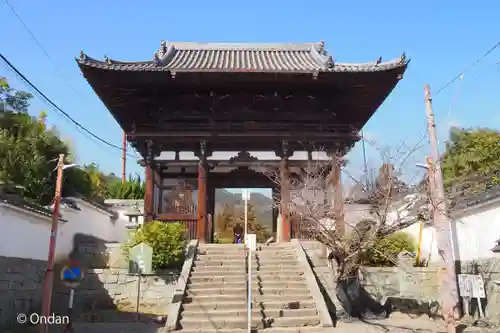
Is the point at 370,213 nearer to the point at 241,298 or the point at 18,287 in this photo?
the point at 241,298

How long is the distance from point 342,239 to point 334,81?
6.10m

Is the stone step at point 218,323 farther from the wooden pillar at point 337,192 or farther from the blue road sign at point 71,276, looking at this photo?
the wooden pillar at point 337,192

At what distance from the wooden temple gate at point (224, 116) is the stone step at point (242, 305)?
4100mm

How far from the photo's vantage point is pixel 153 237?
13.3 m

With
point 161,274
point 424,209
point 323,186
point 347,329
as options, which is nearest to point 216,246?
point 161,274

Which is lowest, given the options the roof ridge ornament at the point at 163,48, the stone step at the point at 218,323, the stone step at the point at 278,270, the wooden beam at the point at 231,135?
the stone step at the point at 218,323

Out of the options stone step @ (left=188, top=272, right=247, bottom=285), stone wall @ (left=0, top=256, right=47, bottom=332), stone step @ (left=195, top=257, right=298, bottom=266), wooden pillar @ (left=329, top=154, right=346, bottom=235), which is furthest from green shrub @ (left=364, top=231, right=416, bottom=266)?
stone wall @ (left=0, top=256, right=47, bottom=332)

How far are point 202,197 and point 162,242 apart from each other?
2714 millimetres

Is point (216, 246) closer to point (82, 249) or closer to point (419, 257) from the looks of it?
point (82, 249)

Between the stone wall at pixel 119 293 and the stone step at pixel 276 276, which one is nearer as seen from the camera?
the stone step at pixel 276 276

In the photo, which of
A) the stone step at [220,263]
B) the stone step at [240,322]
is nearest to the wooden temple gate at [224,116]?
the stone step at [220,263]

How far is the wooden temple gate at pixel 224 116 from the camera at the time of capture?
1519cm

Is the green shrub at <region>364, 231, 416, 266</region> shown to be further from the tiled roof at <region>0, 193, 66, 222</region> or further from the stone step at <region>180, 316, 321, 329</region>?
the tiled roof at <region>0, 193, 66, 222</region>

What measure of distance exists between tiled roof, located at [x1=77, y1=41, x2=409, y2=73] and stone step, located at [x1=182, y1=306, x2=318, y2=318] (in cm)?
780
